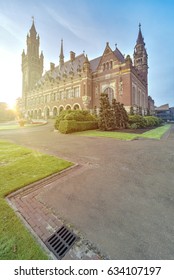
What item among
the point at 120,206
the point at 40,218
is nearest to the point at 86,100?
the point at 120,206

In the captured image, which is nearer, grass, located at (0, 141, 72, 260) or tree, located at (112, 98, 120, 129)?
grass, located at (0, 141, 72, 260)

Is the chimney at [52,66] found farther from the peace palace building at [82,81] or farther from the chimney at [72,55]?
the chimney at [72,55]

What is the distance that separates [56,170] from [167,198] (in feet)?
11.6

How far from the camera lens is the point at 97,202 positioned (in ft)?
10.6

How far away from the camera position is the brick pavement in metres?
2.04

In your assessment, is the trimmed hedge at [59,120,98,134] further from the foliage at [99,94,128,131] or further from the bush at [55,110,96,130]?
the foliage at [99,94,128,131]

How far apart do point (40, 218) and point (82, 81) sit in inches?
1504

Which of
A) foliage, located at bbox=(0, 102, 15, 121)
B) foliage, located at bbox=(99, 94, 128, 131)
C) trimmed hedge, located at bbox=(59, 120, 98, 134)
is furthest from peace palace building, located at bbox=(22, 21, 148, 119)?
trimmed hedge, located at bbox=(59, 120, 98, 134)

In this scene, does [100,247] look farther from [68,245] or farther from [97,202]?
[97,202]

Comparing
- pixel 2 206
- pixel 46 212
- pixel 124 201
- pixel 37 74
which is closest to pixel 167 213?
pixel 124 201

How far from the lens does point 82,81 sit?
36781 mm

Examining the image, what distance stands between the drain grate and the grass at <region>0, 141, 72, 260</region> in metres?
0.17

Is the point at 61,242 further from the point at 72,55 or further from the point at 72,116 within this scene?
the point at 72,55

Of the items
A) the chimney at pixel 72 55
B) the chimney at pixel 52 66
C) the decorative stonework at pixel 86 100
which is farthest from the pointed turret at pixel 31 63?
the decorative stonework at pixel 86 100
